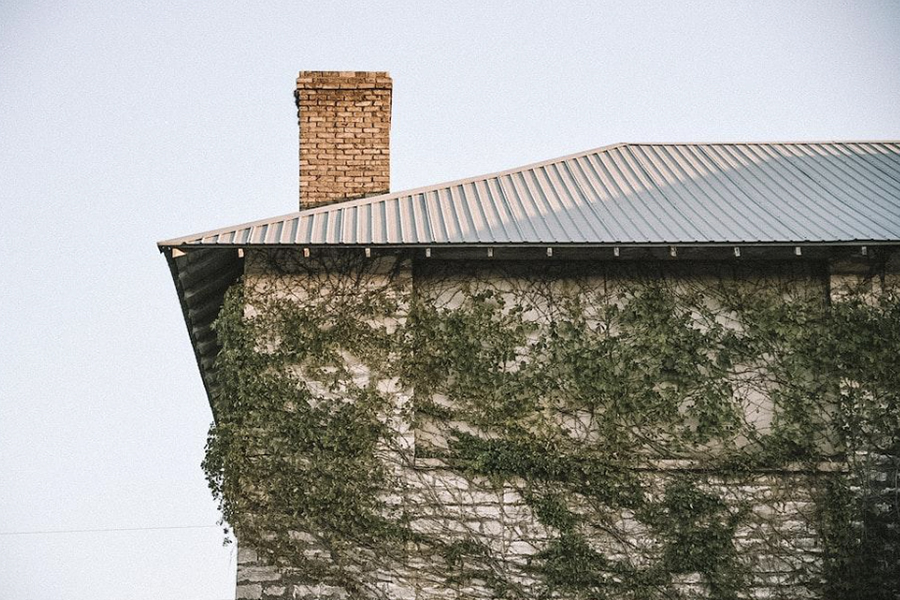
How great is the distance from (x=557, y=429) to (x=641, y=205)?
260 centimetres

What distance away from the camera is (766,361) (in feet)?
35.7

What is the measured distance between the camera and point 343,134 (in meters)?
13.0

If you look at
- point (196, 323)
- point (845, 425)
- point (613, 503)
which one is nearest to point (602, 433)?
point (613, 503)

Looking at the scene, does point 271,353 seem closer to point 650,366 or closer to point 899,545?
point 650,366

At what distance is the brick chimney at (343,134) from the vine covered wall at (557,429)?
2040 millimetres

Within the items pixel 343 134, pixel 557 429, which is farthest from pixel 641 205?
pixel 343 134

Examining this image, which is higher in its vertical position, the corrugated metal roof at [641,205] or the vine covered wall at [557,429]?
the corrugated metal roof at [641,205]

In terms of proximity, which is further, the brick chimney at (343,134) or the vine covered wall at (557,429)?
the brick chimney at (343,134)

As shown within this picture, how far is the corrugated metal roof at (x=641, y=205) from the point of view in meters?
10.7

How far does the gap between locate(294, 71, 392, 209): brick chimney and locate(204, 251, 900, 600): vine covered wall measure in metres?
2.04

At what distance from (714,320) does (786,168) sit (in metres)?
3.01

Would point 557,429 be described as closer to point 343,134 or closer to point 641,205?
point 641,205

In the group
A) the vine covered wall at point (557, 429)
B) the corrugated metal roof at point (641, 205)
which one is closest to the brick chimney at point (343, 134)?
the corrugated metal roof at point (641, 205)

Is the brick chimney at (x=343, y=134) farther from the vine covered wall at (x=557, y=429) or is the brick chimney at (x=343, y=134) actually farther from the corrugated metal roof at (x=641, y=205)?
the vine covered wall at (x=557, y=429)
